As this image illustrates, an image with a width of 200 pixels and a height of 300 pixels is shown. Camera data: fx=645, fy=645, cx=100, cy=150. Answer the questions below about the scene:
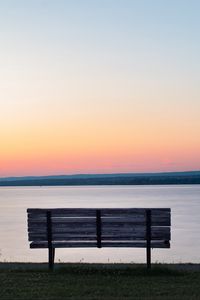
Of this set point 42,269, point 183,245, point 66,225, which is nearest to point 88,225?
point 66,225

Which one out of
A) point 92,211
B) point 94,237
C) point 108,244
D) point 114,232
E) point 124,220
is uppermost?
point 92,211

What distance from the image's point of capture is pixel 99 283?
420 inches

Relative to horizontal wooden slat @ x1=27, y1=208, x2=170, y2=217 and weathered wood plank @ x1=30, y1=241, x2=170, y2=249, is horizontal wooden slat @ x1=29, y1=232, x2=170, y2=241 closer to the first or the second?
weathered wood plank @ x1=30, y1=241, x2=170, y2=249

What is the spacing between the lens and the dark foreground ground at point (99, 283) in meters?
9.55

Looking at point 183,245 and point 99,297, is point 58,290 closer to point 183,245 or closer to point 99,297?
point 99,297

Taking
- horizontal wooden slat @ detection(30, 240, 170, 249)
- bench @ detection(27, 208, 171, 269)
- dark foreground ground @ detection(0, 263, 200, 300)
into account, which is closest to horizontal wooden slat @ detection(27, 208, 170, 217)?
bench @ detection(27, 208, 171, 269)

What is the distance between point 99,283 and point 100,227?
2258mm

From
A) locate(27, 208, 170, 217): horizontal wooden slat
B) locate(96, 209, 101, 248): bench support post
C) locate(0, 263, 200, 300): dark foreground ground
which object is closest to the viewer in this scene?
locate(0, 263, 200, 300): dark foreground ground

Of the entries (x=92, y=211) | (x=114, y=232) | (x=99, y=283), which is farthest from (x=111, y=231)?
(x=99, y=283)

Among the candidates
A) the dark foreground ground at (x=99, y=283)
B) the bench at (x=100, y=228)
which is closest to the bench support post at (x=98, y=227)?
the bench at (x=100, y=228)

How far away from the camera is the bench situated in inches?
501

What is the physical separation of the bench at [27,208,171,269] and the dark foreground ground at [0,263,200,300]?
20.8 inches

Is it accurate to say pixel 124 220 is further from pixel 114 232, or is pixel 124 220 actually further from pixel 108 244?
pixel 108 244

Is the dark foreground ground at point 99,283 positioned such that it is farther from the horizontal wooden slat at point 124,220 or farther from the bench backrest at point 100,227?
the horizontal wooden slat at point 124,220
